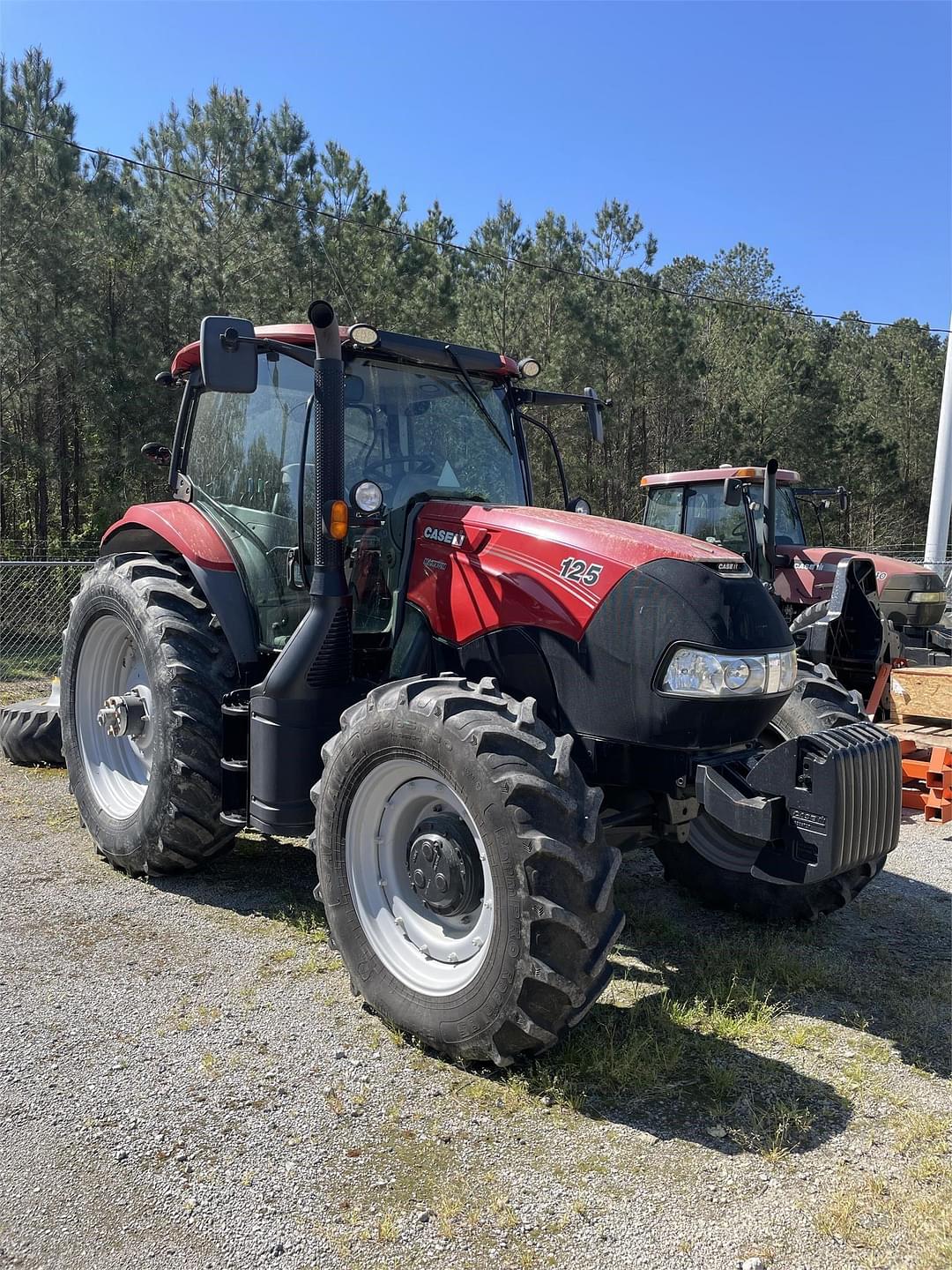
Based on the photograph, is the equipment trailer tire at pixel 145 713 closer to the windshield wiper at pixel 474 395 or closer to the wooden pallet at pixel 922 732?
the windshield wiper at pixel 474 395

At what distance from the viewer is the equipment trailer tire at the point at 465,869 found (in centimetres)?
286

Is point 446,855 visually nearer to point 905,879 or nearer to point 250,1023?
point 250,1023

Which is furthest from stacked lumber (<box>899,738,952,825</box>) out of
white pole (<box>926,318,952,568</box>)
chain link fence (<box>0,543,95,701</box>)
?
white pole (<box>926,318,952,568</box>)

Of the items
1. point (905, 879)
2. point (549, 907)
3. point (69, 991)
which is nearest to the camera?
point (549, 907)

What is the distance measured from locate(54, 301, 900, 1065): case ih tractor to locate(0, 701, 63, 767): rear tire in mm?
2174

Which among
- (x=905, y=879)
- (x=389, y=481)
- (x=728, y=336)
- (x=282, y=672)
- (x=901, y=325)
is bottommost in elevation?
(x=905, y=879)

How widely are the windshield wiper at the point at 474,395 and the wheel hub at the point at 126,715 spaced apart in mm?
2182

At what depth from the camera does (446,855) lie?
10.4 ft

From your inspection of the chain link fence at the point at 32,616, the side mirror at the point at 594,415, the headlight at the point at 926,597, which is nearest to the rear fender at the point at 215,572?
the side mirror at the point at 594,415

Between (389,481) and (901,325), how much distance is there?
37.2 m

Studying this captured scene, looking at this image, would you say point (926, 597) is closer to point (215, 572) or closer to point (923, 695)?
point (923, 695)

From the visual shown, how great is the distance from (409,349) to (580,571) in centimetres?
147

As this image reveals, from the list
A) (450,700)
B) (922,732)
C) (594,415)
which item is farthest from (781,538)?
(450,700)

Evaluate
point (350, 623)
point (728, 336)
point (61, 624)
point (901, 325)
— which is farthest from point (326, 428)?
point (901, 325)
